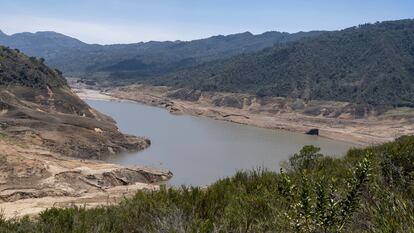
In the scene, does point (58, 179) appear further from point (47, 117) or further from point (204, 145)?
point (204, 145)

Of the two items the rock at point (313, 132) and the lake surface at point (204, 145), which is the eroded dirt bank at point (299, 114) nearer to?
the rock at point (313, 132)

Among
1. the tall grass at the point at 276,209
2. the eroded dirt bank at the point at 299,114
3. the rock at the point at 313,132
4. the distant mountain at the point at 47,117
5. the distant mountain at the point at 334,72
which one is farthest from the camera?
the distant mountain at the point at 334,72

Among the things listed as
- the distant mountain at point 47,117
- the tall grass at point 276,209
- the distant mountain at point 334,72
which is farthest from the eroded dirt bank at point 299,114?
the tall grass at point 276,209

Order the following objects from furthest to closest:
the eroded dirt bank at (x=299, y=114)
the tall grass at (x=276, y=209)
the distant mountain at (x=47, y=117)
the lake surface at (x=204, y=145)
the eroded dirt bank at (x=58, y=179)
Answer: the eroded dirt bank at (x=299, y=114) → the distant mountain at (x=47, y=117) → the lake surface at (x=204, y=145) → the eroded dirt bank at (x=58, y=179) → the tall grass at (x=276, y=209)

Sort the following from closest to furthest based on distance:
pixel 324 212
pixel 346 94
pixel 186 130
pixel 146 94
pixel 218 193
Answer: pixel 324 212, pixel 218 193, pixel 186 130, pixel 346 94, pixel 146 94

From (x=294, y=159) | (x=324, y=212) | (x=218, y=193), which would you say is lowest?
(x=294, y=159)

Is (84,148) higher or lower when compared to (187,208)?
lower

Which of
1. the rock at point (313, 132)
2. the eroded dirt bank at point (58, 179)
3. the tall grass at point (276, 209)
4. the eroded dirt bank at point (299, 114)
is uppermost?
the tall grass at point (276, 209)

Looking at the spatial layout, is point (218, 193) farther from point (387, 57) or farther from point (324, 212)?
point (387, 57)

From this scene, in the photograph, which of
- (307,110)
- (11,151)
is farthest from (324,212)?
(307,110)
